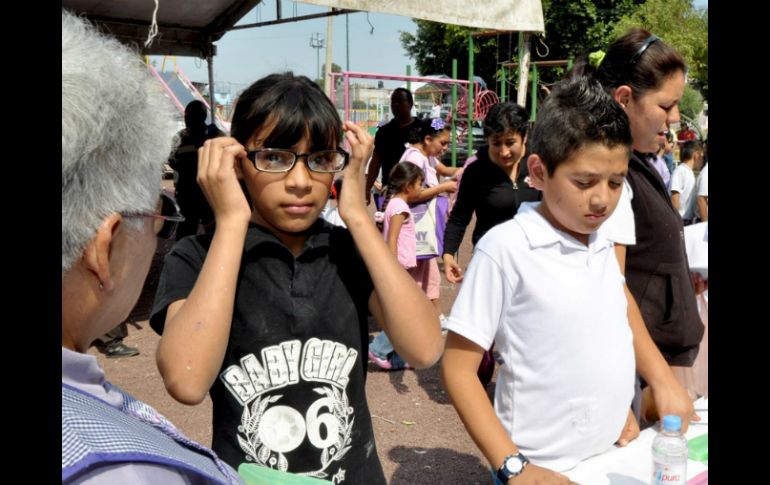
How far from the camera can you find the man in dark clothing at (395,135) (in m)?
6.50

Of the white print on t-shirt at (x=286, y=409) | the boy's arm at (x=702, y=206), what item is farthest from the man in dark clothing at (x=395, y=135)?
the white print on t-shirt at (x=286, y=409)

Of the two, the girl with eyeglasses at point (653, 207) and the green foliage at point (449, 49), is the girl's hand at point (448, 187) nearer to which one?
the girl with eyeglasses at point (653, 207)

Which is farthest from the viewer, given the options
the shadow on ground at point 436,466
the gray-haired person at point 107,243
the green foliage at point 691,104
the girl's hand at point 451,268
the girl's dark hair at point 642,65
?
the green foliage at point 691,104

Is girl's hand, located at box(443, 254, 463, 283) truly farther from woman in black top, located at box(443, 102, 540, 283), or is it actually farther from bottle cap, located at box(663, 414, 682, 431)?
bottle cap, located at box(663, 414, 682, 431)

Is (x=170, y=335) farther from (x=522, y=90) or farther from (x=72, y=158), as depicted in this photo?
(x=522, y=90)

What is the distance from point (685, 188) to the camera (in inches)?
335

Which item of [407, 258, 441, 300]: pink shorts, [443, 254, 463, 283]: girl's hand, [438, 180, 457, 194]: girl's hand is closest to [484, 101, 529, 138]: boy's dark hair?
[443, 254, 463, 283]: girl's hand

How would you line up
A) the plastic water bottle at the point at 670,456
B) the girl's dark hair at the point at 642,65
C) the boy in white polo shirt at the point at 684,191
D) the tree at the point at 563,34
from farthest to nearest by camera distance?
1. the tree at the point at 563,34
2. the boy in white polo shirt at the point at 684,191
3. the girl's dark hair at the point at 642,65
4. the plastic water bottle at the point at 670,456

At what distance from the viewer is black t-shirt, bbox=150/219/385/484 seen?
1.61 m

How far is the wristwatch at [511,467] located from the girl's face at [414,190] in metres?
3.73

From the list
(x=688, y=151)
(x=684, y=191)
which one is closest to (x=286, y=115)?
(x=684, y=191)

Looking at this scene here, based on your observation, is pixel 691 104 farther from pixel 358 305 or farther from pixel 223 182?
pixel 223 182

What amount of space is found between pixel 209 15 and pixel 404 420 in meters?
6.58

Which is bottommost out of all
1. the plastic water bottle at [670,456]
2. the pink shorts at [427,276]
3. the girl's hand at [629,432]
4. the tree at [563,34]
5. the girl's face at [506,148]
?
the pink shorts at [427,276]
